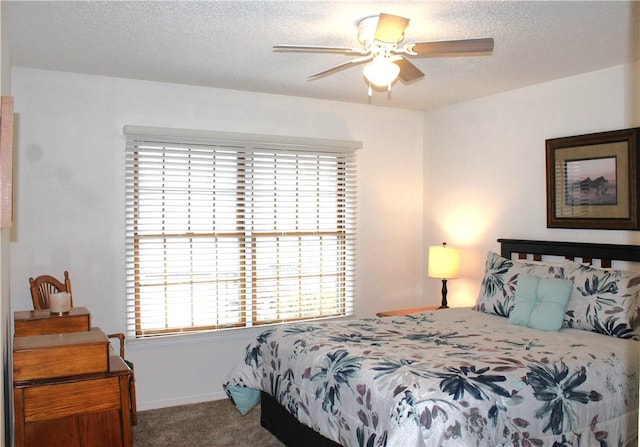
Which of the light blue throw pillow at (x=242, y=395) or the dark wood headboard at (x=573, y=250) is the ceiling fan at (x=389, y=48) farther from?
the light blue throw pillow at (x=242, y=395)

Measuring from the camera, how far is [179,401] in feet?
14.8

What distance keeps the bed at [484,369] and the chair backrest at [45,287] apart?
1.25m

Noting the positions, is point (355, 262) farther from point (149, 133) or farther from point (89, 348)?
point (89, 348)

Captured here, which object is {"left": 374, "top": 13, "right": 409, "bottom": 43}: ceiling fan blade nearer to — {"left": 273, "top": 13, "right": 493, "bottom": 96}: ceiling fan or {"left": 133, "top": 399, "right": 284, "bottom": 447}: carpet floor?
{"left": 273, "top": 13, "right": 493, "bottom": 96}: ceiling fan

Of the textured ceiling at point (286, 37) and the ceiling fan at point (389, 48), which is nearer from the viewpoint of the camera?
the ceiling fan at point (389, 48)

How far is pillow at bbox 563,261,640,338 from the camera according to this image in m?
3.44

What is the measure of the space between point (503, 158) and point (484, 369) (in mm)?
2493

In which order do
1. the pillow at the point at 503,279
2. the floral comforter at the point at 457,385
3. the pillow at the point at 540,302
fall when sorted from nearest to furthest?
the floral comforter at the point at 457,385
the pillow at the point at 540,302
the pillow at the point at 503,279

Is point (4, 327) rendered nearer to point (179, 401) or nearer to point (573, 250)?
point (179, 401)

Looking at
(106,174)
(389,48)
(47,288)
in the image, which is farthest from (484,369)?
(106,174)

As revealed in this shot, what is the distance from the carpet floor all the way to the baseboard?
50mm

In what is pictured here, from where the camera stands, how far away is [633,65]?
3830 millimetres

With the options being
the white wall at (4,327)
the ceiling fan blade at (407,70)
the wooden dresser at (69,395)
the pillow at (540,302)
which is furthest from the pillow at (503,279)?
the white wall at (4,327)

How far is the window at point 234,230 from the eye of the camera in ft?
14.5
